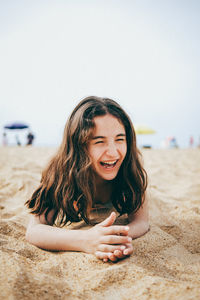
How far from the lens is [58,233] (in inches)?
63.1

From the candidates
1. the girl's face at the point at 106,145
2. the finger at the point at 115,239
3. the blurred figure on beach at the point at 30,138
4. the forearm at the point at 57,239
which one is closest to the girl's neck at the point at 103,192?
the girl's face at the point at 106,145

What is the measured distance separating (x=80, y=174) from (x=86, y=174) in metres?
0.05

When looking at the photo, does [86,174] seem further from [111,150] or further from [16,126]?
[16,126]

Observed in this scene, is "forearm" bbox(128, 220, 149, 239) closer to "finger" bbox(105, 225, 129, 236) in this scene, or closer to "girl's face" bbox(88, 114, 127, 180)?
"finger" bbox(105, 225, 129, 236)

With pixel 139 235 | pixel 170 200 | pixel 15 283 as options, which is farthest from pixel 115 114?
pixel 170 200

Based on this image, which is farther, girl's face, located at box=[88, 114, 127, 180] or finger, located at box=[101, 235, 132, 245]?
girl's face, located at box=[88, 114, 127, 180]

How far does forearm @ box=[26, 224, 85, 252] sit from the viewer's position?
1.55m

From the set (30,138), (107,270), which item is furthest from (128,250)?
(30,138)

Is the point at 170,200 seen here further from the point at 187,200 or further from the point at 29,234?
the point at 29,234

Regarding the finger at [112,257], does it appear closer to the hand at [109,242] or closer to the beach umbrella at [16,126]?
the hand at [109,242]

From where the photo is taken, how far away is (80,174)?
1804 mm

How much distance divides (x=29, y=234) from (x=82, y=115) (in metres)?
1.01

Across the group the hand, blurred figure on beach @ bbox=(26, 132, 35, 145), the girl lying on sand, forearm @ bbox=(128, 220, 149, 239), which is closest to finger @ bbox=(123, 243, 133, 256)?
the hand

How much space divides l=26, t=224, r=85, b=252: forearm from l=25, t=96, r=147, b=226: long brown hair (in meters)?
0.21
